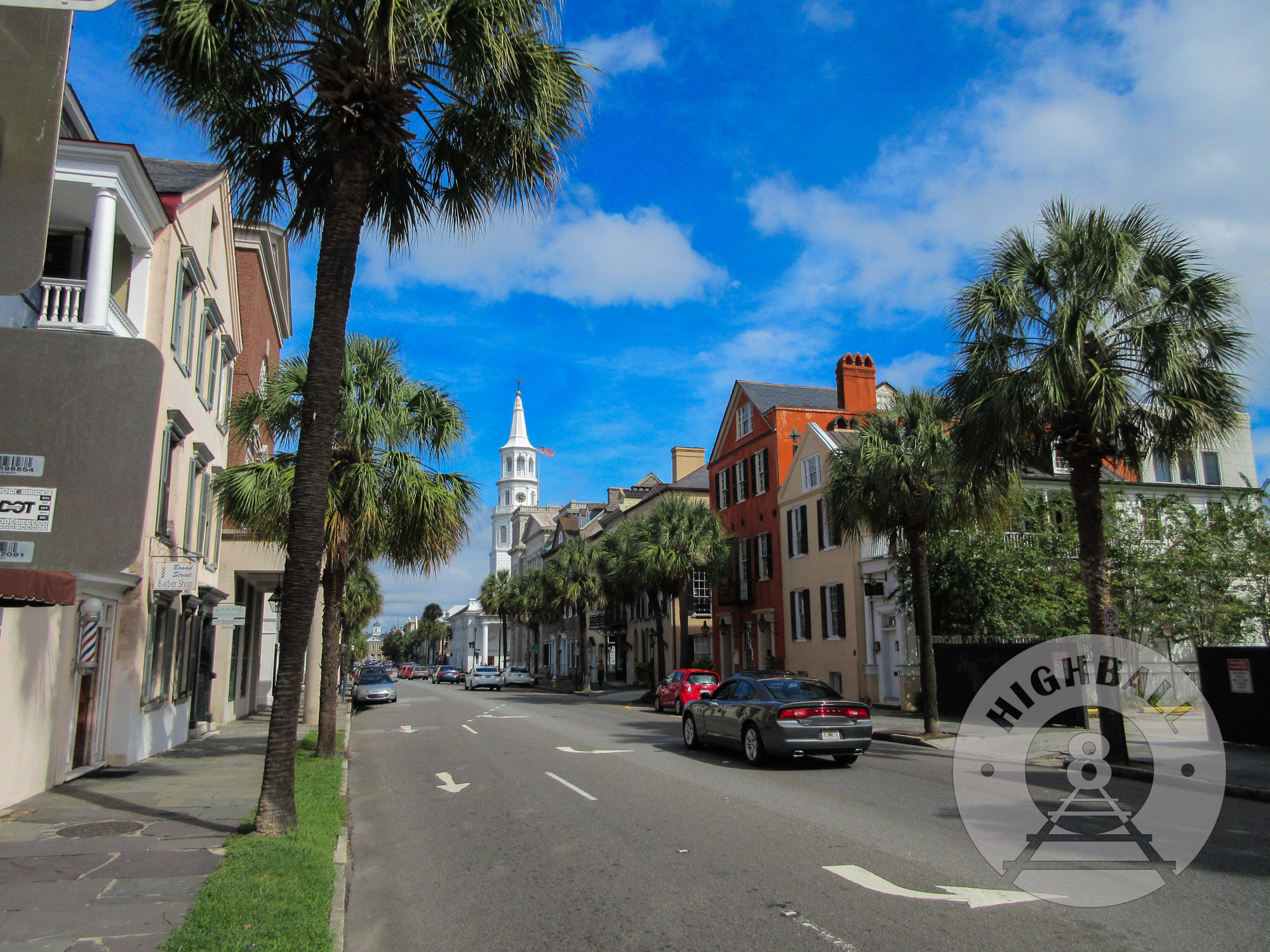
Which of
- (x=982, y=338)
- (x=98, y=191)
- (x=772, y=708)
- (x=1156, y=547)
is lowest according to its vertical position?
(x=772, y=708)

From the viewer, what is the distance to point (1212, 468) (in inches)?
1313

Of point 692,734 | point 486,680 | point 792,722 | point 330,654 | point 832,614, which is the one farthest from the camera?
point 486,680

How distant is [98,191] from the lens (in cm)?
1198

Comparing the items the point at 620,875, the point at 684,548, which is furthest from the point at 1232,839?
the point at 684,548

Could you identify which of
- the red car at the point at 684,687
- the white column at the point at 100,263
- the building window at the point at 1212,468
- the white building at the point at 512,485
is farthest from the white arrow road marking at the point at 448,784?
the white building at the point at 512,485

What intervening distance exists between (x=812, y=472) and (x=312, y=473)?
974 inches

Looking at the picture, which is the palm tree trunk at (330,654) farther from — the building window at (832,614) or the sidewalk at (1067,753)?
the building window at (832,614)

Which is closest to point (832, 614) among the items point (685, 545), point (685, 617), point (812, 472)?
point (812, 472)

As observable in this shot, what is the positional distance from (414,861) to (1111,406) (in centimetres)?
1166

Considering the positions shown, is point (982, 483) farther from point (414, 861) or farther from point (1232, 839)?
point (414, 861)

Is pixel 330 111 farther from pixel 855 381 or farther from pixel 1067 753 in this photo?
pixel 855 381

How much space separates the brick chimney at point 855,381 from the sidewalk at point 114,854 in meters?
25.7

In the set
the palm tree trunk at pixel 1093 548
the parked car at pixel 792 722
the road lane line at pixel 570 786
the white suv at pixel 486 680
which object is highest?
the palm tree trunk at pixel 1093 548

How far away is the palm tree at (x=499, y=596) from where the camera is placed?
250 feet
